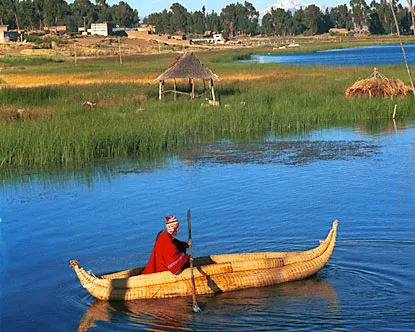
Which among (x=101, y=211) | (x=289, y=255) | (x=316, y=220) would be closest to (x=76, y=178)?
(x=101, y=211)

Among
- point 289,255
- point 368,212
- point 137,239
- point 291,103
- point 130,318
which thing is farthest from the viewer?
point 291,103

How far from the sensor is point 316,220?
47.9 feet

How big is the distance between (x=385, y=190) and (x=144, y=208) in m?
5.06

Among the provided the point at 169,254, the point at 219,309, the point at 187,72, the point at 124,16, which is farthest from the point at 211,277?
the point at 124,16

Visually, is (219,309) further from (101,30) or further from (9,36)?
(101,30)

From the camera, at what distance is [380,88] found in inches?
1156

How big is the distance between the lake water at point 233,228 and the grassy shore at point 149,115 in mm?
1072

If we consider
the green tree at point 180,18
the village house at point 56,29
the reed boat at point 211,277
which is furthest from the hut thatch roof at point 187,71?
the green tree at point 180,18

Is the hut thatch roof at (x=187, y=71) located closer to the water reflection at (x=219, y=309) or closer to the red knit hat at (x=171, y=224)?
the water reflection at (x=219, y=309)

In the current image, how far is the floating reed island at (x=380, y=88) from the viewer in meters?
29.2

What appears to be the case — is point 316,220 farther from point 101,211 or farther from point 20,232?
point 20,232

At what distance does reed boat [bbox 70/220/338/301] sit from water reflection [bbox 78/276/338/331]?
11cm

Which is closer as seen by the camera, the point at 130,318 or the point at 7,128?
the point at 130,318

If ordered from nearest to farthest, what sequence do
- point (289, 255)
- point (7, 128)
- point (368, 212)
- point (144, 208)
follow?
point (289, 255) → point (368, 212) → point (144, 208) → point (7, 128)
